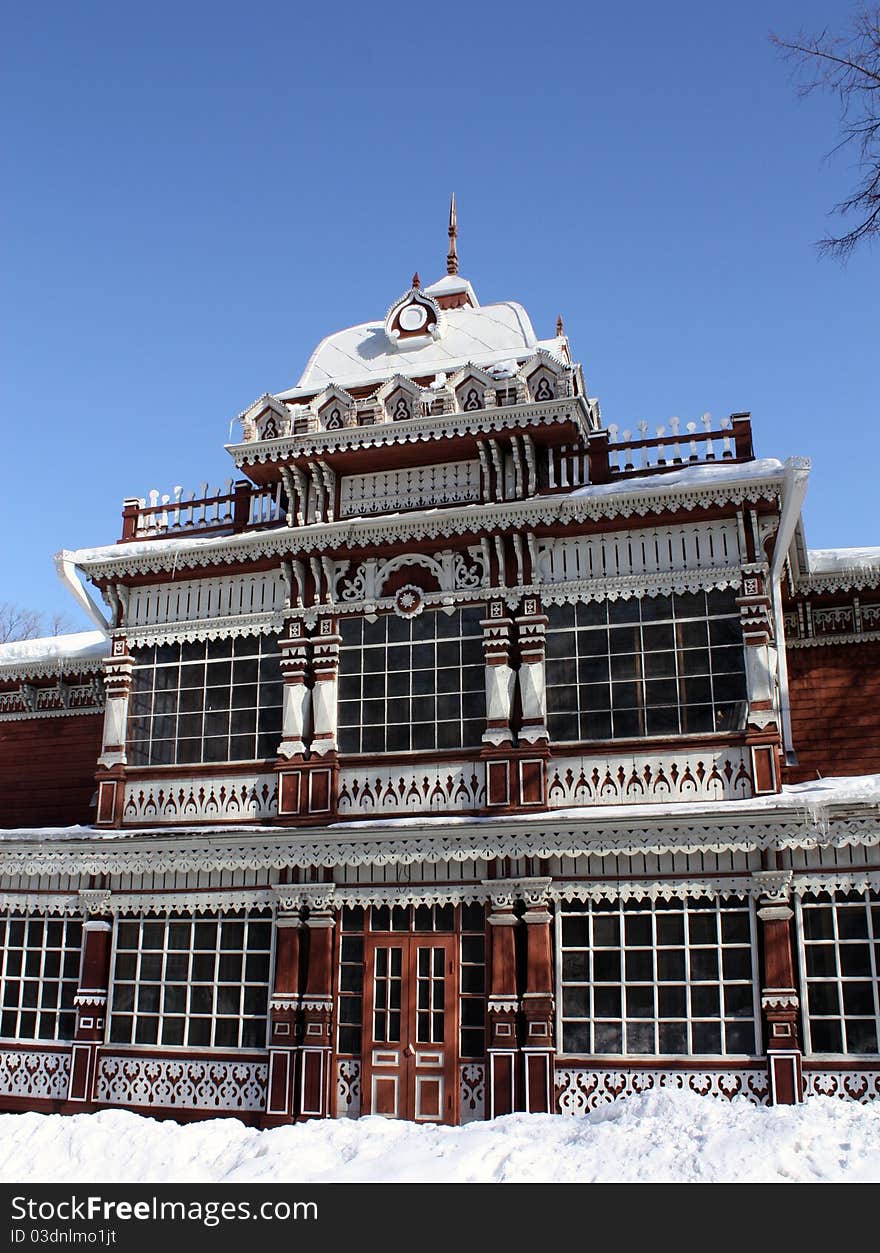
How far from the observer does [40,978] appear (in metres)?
17.0

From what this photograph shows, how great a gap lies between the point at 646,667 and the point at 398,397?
5.26m

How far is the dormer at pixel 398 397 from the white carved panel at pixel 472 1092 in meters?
8.67

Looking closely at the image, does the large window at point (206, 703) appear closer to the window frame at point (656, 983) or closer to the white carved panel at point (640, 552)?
the white carved panel at point (640, 552)

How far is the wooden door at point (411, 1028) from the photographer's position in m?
14.6

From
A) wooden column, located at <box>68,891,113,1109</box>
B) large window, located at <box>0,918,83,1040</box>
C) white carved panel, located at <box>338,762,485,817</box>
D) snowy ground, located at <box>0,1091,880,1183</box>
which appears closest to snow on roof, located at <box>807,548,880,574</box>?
white carved panel, located at <box>338,762,485,817</box>

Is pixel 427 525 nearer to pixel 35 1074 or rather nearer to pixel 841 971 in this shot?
pixel 841 971

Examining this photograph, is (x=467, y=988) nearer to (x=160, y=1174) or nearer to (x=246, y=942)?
(x=246, y=942)

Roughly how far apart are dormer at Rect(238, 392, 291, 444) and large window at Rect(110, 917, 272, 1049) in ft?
22.6

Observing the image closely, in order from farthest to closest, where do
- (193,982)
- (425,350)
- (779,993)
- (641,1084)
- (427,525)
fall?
(425,350) → (427,525) → (193,982) → (641,1084) → (779,993)

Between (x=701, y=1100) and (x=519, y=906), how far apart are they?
10.4 feet

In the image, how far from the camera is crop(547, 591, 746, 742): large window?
15.1 meters

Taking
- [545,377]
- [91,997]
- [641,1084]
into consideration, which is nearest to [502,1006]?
[641,1084]

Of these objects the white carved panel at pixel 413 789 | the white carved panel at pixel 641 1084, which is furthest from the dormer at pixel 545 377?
the white carved panel at pixel 641 1084
